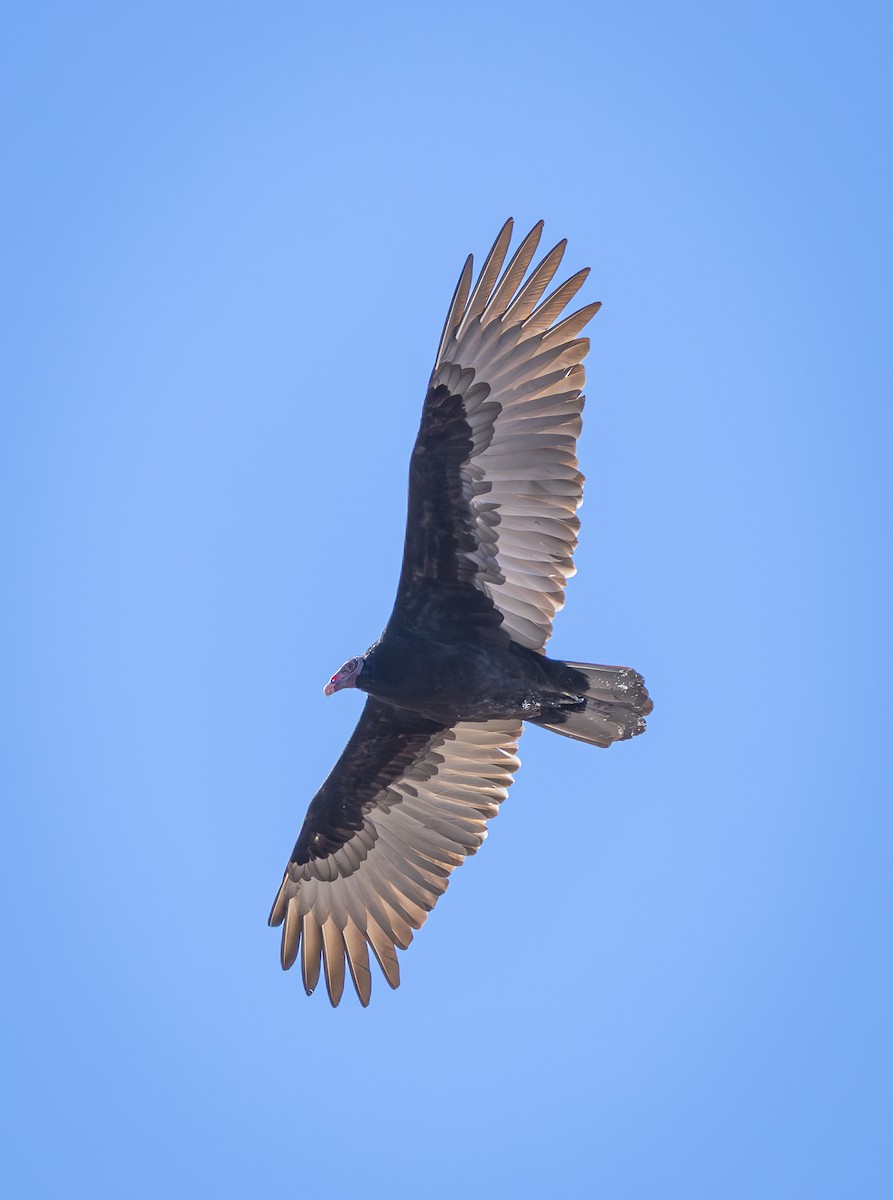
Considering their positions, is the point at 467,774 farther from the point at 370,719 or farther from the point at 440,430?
the point at 440,430

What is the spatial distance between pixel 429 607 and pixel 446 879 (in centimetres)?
204

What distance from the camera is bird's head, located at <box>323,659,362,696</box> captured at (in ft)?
32.5

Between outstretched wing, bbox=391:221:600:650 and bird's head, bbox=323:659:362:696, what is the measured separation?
0.92 metres

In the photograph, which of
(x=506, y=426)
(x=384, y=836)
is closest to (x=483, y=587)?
(x=506, y=426)

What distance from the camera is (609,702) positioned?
9391 millimetres

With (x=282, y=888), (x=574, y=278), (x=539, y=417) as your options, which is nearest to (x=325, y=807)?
(x=282, y=888)

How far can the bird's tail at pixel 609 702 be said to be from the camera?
30.7 feet

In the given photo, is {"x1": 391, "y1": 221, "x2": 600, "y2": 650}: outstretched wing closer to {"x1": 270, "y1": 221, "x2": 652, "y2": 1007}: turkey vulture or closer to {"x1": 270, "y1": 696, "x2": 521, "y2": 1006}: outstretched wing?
{"x1": 270, "y1": 221, "x2": 652, "y2": 1007}: turkey vulture

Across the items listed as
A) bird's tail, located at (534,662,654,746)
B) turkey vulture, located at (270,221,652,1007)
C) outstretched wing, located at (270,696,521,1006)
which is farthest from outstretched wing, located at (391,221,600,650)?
outstretched wing, located at (270,696,521,1006)

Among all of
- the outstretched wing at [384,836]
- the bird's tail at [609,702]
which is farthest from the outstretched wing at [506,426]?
the outstretched wing at [384,836]

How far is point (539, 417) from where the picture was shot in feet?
30.2

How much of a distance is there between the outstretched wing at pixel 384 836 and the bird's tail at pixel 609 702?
98 cm

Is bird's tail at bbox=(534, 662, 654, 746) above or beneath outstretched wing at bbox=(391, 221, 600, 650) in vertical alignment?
beneath

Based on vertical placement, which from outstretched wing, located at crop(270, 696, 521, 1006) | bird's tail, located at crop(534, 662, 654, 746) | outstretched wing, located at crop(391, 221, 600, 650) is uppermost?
outstretched wing, located at crop(391, 221, 600, 650)
